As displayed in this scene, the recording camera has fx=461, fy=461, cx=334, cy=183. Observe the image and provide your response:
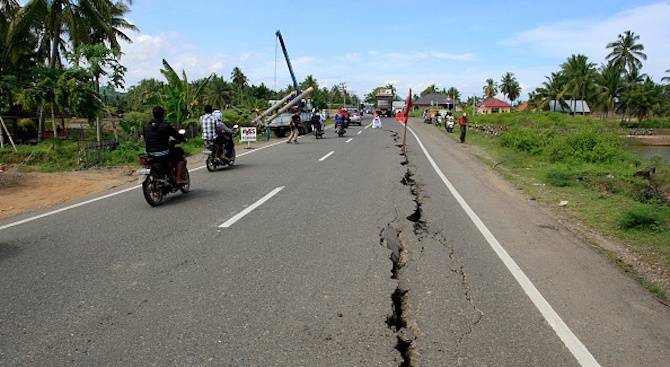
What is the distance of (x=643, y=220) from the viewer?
699cm

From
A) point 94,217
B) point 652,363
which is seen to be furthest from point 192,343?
point 94,217

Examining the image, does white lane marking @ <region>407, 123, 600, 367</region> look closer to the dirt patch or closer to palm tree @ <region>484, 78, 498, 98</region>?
the dirt patch

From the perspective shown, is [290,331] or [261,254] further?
[261,254]

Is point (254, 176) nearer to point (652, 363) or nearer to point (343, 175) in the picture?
point (343, 175)

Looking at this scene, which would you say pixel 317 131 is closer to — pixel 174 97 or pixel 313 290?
pixel 174 97

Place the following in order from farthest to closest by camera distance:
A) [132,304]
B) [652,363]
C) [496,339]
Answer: [132,304] → [496,339] → [652,363]

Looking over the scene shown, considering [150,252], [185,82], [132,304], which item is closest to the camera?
[132,304]

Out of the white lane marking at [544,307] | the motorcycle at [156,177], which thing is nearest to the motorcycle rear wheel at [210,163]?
the motorcycle at [156,177]

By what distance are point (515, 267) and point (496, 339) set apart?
178cm

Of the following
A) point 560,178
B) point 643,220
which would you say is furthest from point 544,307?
point 560,178

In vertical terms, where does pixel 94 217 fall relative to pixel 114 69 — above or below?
below

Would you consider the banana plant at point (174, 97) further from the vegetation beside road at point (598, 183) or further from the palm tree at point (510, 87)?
the palm tree at point (510, 87)

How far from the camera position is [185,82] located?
24.0 metres

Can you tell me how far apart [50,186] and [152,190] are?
18.5 ft
